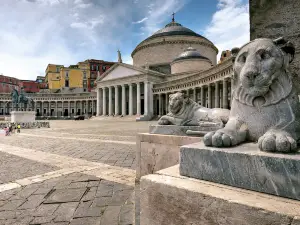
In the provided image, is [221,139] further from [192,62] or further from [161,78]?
[161,78]

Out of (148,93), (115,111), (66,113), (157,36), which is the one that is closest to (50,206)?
(148,93)

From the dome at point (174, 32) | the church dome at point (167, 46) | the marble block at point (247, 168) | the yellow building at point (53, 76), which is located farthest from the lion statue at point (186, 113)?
the yellow building at point (53, 76)

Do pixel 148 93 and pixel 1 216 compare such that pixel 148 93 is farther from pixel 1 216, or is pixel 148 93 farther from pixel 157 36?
pixel 1 216

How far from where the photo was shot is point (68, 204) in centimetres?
276

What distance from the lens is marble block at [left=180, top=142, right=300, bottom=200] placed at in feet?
3.78

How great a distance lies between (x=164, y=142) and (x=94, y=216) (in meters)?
1.39

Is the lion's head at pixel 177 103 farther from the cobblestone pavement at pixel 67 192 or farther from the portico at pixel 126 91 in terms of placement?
the portico at pixel 126 91

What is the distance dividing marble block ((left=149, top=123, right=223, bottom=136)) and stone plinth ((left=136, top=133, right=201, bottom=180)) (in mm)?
125

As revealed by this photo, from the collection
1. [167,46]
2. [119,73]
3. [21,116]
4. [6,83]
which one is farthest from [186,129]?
[6,83]

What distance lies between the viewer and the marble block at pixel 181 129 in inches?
107

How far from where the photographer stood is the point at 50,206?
2.70 metres

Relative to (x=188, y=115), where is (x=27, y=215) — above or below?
below

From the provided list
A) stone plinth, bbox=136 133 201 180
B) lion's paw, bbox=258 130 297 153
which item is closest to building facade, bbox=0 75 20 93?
stone plinth, bbox=136 133 201 180

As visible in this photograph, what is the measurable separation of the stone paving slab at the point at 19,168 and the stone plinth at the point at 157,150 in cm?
245
